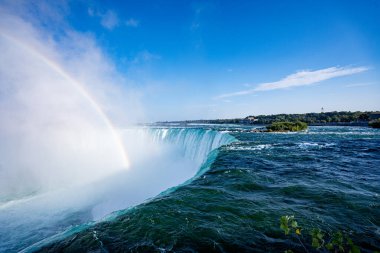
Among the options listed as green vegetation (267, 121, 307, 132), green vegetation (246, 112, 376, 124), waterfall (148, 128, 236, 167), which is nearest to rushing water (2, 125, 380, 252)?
waterfall (148, 128, 236, 167)

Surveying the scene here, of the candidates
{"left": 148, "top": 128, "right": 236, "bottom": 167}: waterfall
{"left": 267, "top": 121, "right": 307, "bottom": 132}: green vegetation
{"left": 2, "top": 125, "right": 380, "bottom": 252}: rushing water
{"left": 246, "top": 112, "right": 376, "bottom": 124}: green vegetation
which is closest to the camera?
{"left": 2, "top": 125, "right": 380, "bottom": 252}: rushing water

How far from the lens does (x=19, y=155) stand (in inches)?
700

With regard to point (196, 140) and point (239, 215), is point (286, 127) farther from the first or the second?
point (239, 215)

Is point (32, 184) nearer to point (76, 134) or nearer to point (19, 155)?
point (19, 155)

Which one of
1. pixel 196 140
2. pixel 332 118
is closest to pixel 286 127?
pixel 196 140

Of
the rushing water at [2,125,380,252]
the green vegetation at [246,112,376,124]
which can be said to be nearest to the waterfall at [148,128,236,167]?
the rushing water at [2,125,380,252]

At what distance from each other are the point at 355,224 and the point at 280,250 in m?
2.41

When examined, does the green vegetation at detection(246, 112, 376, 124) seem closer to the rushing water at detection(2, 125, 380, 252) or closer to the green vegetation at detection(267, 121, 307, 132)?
the green vegetation at detection(267, 121, 307, 132)

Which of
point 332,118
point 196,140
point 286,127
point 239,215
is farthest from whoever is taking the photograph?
point 332,118

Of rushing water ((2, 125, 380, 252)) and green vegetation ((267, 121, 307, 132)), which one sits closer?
rushing water ((2, 125, 380, 252))

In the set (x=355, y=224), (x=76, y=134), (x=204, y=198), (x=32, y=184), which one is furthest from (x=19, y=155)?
(x=355, y=224)

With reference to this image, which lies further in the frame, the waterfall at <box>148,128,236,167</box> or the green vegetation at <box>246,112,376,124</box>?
the green vegetation at <box>246,112,376,124</box>

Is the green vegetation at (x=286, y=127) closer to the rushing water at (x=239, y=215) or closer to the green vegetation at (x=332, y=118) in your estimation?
the rushing water at (x=239, y=215)

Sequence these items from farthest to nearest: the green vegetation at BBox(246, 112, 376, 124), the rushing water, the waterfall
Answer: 1. the green vegetation at BBox(246, 112, 376, 124)
2. the waterfall
3. the rushing water
